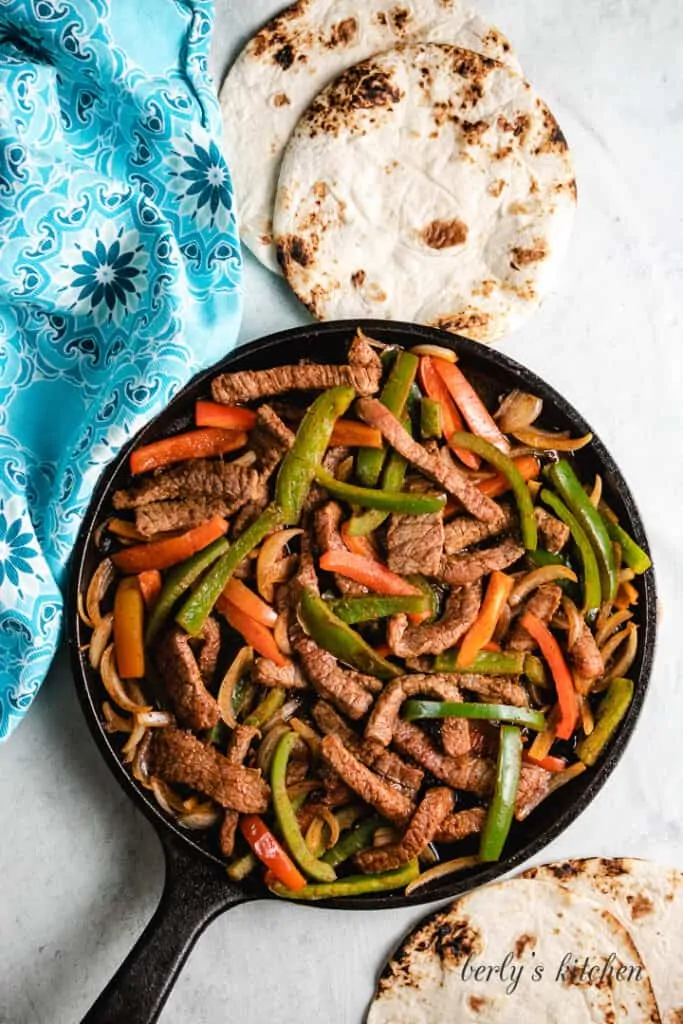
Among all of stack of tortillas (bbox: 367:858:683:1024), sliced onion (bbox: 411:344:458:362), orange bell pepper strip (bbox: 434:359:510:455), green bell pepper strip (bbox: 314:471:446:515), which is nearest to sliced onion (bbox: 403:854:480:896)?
stack of tortillas (bbox: 367:858:683:1024)

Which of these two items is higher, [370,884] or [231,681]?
[231,681]

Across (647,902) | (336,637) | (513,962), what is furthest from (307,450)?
(647,902)

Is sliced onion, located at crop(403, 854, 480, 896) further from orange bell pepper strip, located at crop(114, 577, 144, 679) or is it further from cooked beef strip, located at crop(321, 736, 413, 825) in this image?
orange bell pepper strip, located at crop(114, 577, 144, 679)

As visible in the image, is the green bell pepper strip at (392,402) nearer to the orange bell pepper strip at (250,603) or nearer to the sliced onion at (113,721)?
the orange bell pepper strip at (250,603)

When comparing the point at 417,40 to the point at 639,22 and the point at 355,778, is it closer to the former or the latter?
the point at 639,22

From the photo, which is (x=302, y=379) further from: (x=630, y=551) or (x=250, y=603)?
(x=630, y=551)

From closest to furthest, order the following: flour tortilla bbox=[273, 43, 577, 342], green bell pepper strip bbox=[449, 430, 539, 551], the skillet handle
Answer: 1. the skillet handle
2. green bell pepper strip bbox=[449, 430, 539, 551]
3. flour tortilla bbox=[273, 43, 577, 342]

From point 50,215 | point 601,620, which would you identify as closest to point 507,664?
point 601,620
